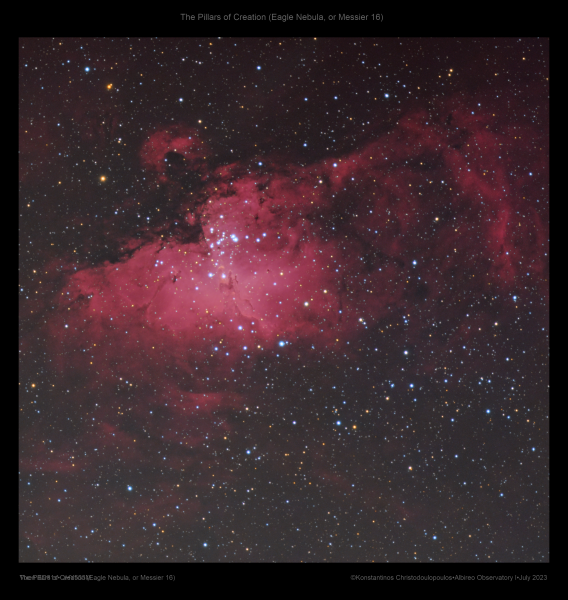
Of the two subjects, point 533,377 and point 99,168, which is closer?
point 99,168

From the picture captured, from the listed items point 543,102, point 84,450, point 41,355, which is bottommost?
point 84,450

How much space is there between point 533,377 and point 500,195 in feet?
6.00

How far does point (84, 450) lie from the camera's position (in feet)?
12.4

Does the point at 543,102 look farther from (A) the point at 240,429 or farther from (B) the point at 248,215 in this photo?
(A) the point at 240,429

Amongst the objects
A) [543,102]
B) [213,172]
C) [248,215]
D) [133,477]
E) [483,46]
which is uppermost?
[483,46]

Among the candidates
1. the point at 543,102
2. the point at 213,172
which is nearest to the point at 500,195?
the point at 543,102

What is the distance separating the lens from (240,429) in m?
3.85

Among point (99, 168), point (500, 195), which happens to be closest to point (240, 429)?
point (99, 168)

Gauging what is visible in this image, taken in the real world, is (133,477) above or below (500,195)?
below

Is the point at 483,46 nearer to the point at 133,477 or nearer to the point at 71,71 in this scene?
the point at 71,71

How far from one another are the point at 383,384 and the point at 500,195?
7.03ft
